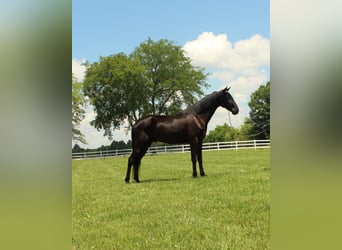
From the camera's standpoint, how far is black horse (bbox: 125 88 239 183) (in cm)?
455

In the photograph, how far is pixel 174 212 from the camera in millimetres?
2957

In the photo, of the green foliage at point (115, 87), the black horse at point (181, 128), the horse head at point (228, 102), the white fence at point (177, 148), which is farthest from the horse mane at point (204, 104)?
the green foliage at point (115, 87)

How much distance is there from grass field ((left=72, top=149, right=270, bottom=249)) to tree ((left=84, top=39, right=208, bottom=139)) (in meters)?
1.67

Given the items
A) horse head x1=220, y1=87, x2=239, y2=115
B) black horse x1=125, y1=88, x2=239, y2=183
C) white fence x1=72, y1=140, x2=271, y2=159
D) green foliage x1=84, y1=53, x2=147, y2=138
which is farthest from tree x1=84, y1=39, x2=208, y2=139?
horse head x1=220, y1=87, x2=239, y2=115

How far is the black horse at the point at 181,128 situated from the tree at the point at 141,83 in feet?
3.05

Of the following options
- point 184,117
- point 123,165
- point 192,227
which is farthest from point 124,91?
point 192,227

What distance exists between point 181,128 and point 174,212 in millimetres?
1903

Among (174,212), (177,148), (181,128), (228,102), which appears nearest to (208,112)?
(228,102)

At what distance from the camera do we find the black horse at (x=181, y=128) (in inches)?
179

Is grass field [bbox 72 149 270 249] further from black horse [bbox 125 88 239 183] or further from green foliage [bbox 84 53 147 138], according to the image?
green foliage [bbox 84 53 147 138]

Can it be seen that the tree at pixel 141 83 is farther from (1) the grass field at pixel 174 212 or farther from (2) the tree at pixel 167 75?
(1) the grass field at pixel 174 212
